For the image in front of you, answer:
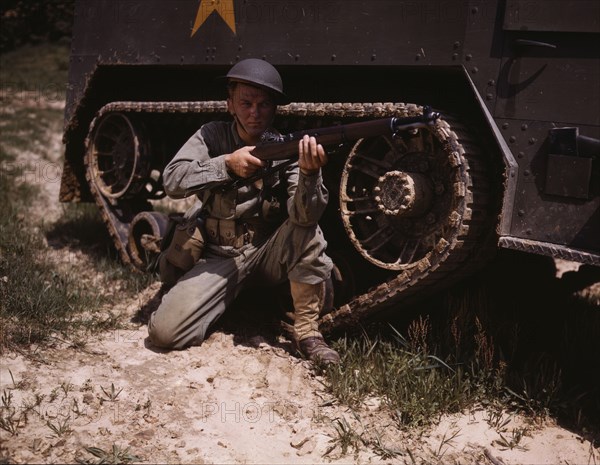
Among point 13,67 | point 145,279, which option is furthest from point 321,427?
point 13,67

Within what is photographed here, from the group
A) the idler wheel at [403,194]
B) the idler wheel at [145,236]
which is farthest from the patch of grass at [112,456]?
the idler wheel at [145,236]

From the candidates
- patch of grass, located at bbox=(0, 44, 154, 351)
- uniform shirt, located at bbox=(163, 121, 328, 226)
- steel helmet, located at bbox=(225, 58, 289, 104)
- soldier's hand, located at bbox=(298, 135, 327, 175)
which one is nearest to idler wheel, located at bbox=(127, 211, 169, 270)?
patch of grass, located at bbox=(0, 44, 154, 351)

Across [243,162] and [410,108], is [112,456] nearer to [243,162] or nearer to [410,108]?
[243,162]

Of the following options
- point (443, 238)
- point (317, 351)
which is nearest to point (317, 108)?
point (443, 238)

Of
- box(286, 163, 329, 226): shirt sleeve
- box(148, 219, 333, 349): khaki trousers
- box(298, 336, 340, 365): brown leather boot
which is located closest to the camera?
box(286, 163, 329, 226): shirt sleeve

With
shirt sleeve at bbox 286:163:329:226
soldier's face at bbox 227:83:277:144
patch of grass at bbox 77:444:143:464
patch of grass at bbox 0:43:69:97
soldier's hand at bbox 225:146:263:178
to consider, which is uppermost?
patch of grass at bbox 0:43:69:97

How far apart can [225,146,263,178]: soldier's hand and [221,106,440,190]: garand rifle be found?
1.2 inches

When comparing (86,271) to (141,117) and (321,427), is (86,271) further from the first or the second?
(321,427)

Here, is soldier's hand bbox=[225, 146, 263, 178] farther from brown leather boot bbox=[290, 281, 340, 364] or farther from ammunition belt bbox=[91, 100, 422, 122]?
brown leather boot bbox=[290, 281, 340, 364]

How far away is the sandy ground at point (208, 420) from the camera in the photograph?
3188 millimetres

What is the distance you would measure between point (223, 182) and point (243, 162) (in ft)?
0.66

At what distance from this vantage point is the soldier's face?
401 centimetres

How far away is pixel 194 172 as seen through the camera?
13.2ft

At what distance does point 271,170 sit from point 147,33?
1856 millimetres
